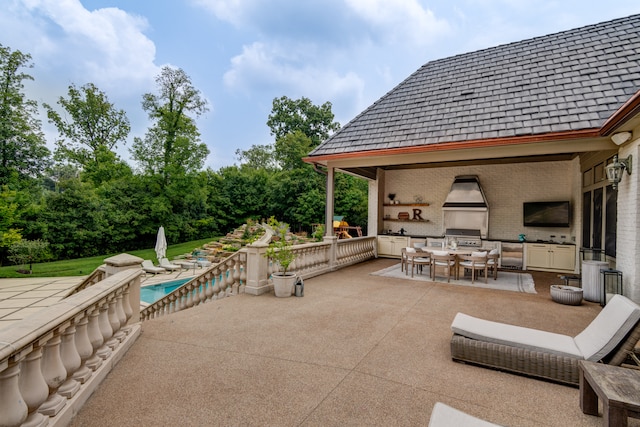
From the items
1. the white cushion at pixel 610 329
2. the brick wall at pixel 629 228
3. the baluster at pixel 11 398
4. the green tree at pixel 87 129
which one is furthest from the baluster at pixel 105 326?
the green tree at pixel 87 129

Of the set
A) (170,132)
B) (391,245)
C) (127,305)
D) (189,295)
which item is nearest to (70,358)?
(127,305)

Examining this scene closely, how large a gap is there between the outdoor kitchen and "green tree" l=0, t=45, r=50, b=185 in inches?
629

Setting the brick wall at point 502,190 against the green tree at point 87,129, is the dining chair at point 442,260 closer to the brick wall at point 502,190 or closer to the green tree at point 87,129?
the brick wall at point 502,190

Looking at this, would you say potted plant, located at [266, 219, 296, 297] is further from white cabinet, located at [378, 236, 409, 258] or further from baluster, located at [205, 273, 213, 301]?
white cabinet, located at [378, 236, 409, 258]

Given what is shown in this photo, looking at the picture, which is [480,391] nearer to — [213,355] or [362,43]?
[213,355]

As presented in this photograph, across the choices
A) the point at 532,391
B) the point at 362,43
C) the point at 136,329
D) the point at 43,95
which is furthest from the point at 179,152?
the point at 532,391

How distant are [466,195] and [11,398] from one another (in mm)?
9990

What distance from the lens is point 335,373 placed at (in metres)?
2.82

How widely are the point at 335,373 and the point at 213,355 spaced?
1.25 meters

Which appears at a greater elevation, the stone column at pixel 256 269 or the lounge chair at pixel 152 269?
the stone column at pixel 256 269

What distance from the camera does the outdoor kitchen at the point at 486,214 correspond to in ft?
28.1

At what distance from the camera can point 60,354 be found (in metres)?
2.16

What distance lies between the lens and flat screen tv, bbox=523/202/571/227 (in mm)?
8492

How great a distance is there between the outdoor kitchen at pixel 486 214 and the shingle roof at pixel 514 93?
8.81 ft
